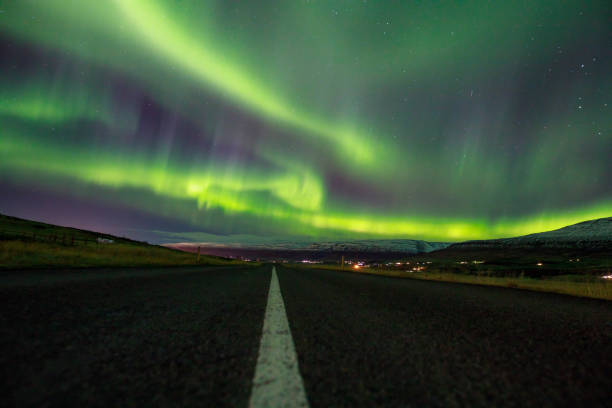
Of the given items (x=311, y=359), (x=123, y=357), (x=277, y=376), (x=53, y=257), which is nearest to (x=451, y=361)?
(x=311, y=359)

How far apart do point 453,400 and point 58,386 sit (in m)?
1.56

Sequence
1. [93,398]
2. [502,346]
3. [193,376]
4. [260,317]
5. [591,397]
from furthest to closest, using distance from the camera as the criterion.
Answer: [260,317] < [502,346] < [193,376] < [591,397] < [93,398]

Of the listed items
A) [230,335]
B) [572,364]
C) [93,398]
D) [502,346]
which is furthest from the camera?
[230,335]

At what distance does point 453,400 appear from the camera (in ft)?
3.79

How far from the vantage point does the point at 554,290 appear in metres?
7.42

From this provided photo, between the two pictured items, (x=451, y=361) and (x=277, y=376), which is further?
(x=451, y=361)

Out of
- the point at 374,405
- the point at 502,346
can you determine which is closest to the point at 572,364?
the point at 502,346

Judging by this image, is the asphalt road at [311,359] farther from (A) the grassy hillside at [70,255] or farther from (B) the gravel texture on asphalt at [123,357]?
(A) the grassy hillside at [70,255]

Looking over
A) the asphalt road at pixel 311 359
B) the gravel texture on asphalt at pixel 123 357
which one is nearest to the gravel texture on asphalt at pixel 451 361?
the asphalt road at pixel 311 359

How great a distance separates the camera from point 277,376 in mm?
1333

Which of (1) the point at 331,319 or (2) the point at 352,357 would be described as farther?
(1) the point at 331,319

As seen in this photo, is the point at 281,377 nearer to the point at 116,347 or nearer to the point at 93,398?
the point at 93,398

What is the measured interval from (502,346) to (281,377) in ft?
5.32

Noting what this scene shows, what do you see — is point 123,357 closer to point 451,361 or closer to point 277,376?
point 277,376
